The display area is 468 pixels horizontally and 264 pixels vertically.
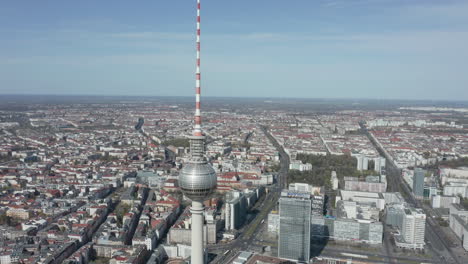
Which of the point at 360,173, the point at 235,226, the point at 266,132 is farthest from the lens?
the point at 266,132

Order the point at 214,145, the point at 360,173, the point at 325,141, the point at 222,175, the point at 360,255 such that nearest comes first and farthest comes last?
the point at 360,255 → the point at 222,175 → the point at 360,173 → the point at 214,145 → the point at 325,141

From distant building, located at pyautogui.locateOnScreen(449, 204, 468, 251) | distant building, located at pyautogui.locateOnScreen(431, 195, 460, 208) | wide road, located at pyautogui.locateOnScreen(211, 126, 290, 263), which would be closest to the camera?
wide road, located at pyautogui.locateOnScreen(211, 126, 290, 263)

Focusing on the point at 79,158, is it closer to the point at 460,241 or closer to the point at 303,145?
the point at 303,145

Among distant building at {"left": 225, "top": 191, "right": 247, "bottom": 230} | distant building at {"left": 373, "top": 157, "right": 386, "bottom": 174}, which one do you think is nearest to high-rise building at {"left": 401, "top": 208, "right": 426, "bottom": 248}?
distant building at {"left": 225, "top": 191, "right": 247, "bottom": 230}

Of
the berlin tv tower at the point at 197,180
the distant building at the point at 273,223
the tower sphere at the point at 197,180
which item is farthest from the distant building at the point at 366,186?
the tower sphere at the point at 197,180

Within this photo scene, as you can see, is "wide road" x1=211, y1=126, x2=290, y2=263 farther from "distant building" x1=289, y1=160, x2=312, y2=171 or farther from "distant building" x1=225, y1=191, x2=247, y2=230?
"distant building" x1=289, y1=160, x2=312, y2=171

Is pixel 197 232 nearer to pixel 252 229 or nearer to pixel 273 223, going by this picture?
pixel 273 223

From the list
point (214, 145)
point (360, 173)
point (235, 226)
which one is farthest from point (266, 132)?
point (235, 226)

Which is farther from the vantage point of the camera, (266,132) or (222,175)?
(266,132)
